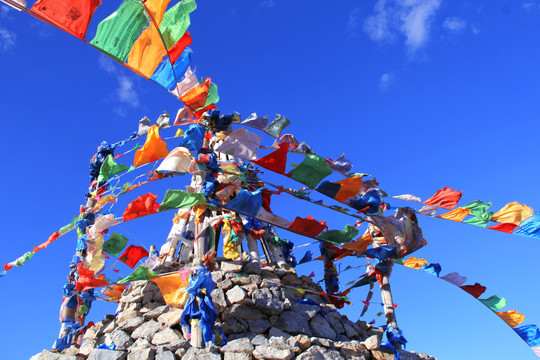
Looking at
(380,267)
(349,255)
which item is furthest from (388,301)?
(349,255)

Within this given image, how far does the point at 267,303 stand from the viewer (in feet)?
33.0

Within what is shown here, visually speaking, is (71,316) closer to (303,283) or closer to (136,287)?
(136,287)

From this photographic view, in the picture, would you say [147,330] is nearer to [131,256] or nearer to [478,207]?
[131,256]

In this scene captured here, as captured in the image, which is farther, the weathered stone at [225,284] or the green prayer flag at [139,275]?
the weathered stone at [225,284]

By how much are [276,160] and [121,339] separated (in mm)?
5031

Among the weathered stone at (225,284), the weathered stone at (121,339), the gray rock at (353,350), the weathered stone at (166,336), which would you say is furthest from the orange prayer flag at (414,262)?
the weathered stone at (121,339)

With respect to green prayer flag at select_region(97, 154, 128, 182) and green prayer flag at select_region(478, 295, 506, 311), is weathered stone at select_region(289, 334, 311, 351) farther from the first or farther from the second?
green prayer flag at select_region(97, 154, 128, 182)

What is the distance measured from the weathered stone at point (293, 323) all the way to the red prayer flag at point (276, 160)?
3.34 metres

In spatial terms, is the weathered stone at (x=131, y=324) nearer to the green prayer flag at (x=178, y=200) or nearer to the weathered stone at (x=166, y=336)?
the weathered stone at (x=166, y=336)

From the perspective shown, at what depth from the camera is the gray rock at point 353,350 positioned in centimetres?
922

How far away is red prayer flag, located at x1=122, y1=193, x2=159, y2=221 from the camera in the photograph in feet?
31.9

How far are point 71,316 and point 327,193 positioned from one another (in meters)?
7.25

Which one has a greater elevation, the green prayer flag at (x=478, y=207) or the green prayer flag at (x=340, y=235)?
the green prayer flag at (x=478, y=207)

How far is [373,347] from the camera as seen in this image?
9.73 meters
